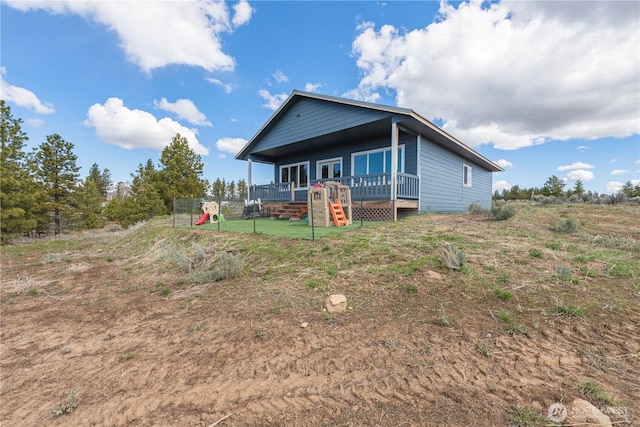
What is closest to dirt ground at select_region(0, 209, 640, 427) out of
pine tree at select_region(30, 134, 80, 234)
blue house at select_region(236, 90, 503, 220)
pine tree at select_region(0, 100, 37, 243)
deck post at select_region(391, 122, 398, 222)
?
deck post at select_region(391, 122, 398, 222)

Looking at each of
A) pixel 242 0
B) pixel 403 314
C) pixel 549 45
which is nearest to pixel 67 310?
pixel 403 314

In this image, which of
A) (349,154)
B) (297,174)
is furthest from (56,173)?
(349,154)

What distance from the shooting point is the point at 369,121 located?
30.2 feet

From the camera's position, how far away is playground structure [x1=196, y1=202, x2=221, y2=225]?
34.0ft

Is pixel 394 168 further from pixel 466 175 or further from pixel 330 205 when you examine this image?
pixel 466 175

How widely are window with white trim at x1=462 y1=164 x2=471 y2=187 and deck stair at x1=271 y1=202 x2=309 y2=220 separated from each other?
9297 mm

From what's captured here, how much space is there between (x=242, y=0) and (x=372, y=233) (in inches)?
426

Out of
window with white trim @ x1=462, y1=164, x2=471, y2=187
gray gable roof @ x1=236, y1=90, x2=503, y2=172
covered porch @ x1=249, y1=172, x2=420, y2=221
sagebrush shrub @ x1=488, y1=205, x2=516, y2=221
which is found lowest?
sagebrush shrub @ x1=488, y1=205, x2=516, y2=221

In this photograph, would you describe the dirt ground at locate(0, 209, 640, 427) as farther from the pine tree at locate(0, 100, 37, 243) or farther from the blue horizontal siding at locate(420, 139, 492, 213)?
the pine tree at locate(0, 100, 37, 243)

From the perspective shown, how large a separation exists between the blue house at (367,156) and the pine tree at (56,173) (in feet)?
61.6

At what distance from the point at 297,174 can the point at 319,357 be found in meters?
12.9

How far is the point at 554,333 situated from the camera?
219 cm

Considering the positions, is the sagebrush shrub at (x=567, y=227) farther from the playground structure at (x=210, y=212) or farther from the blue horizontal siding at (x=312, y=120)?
the playground structure at (x=210, y=212)

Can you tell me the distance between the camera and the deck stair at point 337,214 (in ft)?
24.4
